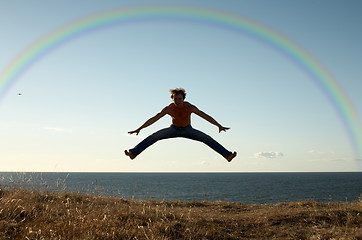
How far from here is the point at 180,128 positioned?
8.18 m

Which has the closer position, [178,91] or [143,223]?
[178,91]

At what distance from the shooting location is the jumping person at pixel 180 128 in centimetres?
780

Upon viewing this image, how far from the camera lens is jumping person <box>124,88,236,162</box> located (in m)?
7.80

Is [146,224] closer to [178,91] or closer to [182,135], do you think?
[182,135]

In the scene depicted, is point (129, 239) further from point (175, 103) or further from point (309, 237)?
point (309, 237)

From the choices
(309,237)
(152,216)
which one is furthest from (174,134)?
(309,237)

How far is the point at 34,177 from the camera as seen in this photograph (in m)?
11.3

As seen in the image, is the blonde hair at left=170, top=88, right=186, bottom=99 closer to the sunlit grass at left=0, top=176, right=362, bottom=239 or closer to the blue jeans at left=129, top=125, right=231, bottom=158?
the blue jeans at left=129, top=125, right=231, bottom=158

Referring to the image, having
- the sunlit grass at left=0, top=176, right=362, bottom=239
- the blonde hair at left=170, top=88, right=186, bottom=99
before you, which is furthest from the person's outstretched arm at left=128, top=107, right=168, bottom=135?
the sunlit grass at left=0, top=176, right=362, bottom=239

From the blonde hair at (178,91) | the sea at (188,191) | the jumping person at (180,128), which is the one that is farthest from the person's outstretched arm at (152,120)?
the sea at (188,191)

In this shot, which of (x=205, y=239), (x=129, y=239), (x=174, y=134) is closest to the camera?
(x=129, y=239)

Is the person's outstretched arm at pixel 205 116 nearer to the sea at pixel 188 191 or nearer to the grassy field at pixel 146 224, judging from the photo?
the grassy field at pixel 146 224

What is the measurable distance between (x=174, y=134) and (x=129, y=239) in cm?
290

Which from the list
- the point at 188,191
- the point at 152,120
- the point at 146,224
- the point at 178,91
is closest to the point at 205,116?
the point at 178,91
